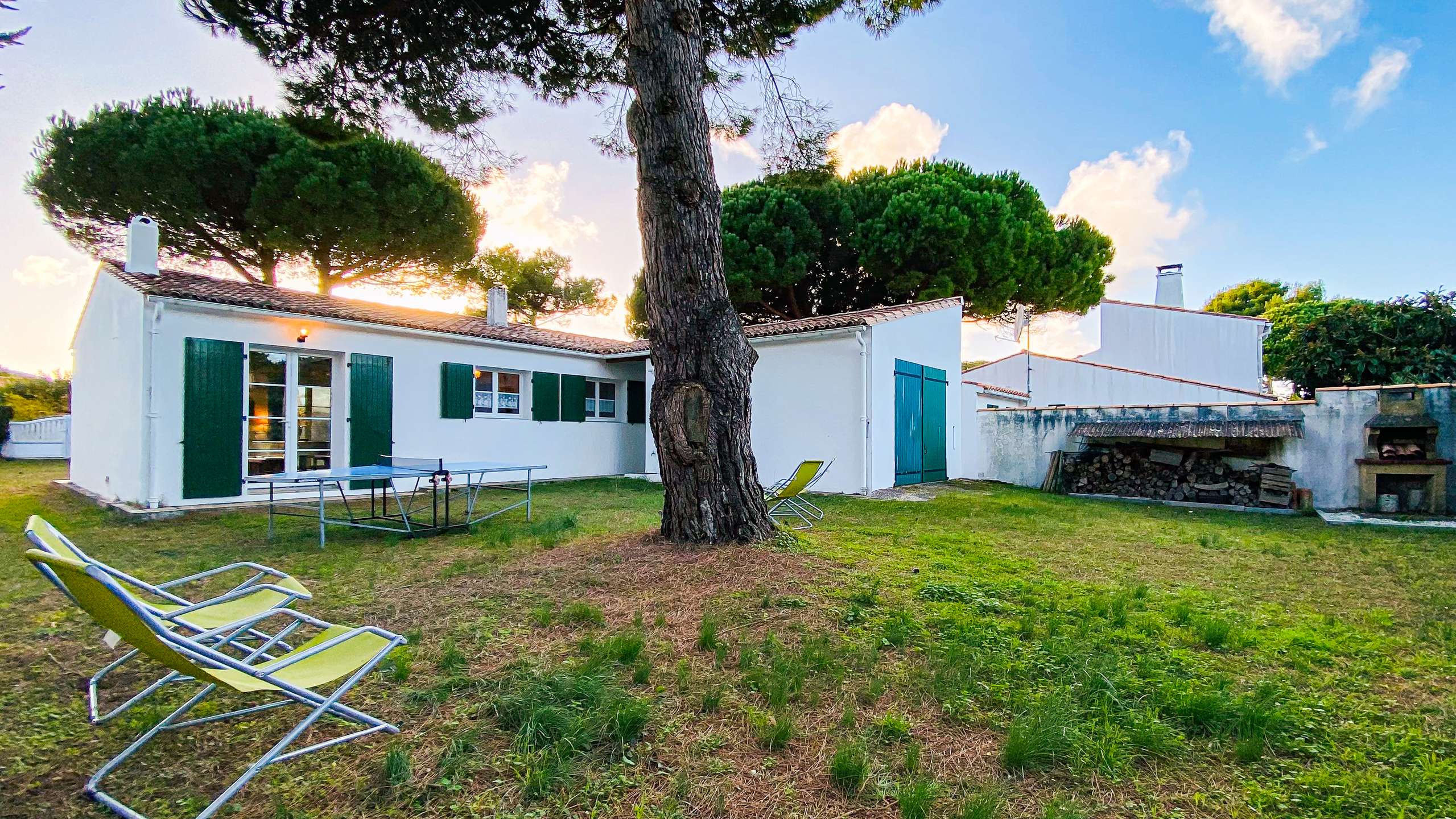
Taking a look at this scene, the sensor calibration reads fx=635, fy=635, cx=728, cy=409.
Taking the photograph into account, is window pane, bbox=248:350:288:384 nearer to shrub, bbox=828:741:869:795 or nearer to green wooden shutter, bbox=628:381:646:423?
green wooden shutter, bbox=628:381:646:423

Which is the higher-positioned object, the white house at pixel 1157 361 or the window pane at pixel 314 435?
the white house at pixel 1157 361

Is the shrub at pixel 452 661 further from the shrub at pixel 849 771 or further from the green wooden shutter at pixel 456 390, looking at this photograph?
the green wooden shutter at pixel 456 390

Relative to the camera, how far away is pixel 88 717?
2293 mm

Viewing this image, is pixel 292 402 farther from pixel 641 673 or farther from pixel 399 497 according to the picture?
pixel 641 673

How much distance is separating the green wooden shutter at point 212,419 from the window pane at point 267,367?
7.2 inches

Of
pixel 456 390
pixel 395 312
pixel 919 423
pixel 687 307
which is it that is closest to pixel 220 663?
pixel 687 307

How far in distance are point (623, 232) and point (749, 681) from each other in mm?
10795

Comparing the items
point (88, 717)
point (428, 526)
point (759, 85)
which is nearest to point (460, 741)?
point (88, 717)

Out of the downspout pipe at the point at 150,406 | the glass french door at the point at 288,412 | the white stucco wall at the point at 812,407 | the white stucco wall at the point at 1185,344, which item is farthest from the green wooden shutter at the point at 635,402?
the white stucco wall at the point at 1185,344

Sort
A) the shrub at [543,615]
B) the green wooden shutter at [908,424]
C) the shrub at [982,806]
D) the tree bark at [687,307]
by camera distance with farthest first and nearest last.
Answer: the green wooden shutter at [908,424]
the tree bark at [687,307]
the shrub at [543,615]
the shrub at [982,806]

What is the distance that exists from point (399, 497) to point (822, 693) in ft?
24.3

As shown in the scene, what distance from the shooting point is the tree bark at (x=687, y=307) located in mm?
4793

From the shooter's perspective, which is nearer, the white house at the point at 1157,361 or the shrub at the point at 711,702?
the shrub at the point at 711,702

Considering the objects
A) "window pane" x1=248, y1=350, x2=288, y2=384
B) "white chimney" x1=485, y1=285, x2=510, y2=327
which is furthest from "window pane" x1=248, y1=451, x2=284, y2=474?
"white chimney" x1=485, y1=285, x2=510, y2=327
